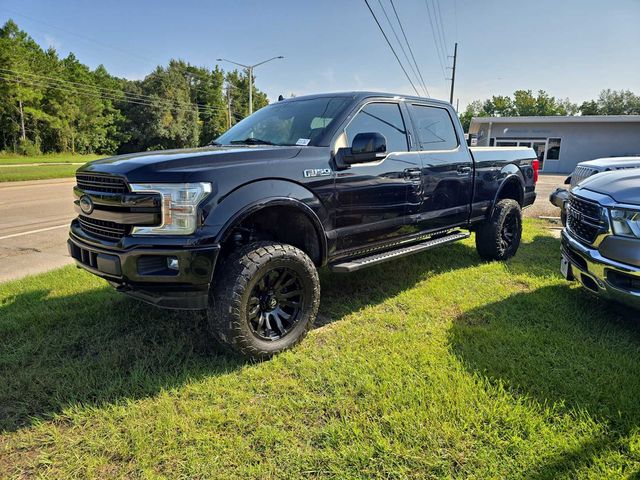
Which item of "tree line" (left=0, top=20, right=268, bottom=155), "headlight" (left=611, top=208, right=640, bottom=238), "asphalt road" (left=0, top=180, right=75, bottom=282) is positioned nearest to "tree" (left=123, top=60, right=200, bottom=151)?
"tree line" (left=0, top=20, right=268, bottom=155)

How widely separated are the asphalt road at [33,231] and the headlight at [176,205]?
356 centimetres

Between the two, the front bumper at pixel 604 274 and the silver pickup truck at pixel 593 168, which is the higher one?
the silver pickup truck at pixel 593 168

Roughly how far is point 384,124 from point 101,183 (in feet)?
8.51

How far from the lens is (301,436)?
90.6 inches

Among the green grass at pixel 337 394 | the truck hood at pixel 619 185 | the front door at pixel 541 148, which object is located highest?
the front door at pixel 541 148

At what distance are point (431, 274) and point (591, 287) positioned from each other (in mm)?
1912

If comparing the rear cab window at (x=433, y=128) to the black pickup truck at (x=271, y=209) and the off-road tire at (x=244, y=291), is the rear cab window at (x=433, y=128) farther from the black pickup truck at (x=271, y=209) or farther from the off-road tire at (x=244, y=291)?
the off-road tire at (x=244, y=291)

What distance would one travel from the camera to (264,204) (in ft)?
9.73

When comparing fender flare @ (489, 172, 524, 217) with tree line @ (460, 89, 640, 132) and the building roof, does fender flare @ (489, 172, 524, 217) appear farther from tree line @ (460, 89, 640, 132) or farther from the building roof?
tree line @ (460, 89, 640, 132)

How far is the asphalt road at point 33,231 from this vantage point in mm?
5637

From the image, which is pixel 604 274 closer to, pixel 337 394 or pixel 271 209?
pixel 337 394

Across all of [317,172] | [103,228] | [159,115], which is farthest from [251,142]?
[159,115]

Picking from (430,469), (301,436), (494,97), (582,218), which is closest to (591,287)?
(582,218)

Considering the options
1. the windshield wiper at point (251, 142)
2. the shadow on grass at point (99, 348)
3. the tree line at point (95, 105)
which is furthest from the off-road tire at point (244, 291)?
the tree line at point (95, 105)
